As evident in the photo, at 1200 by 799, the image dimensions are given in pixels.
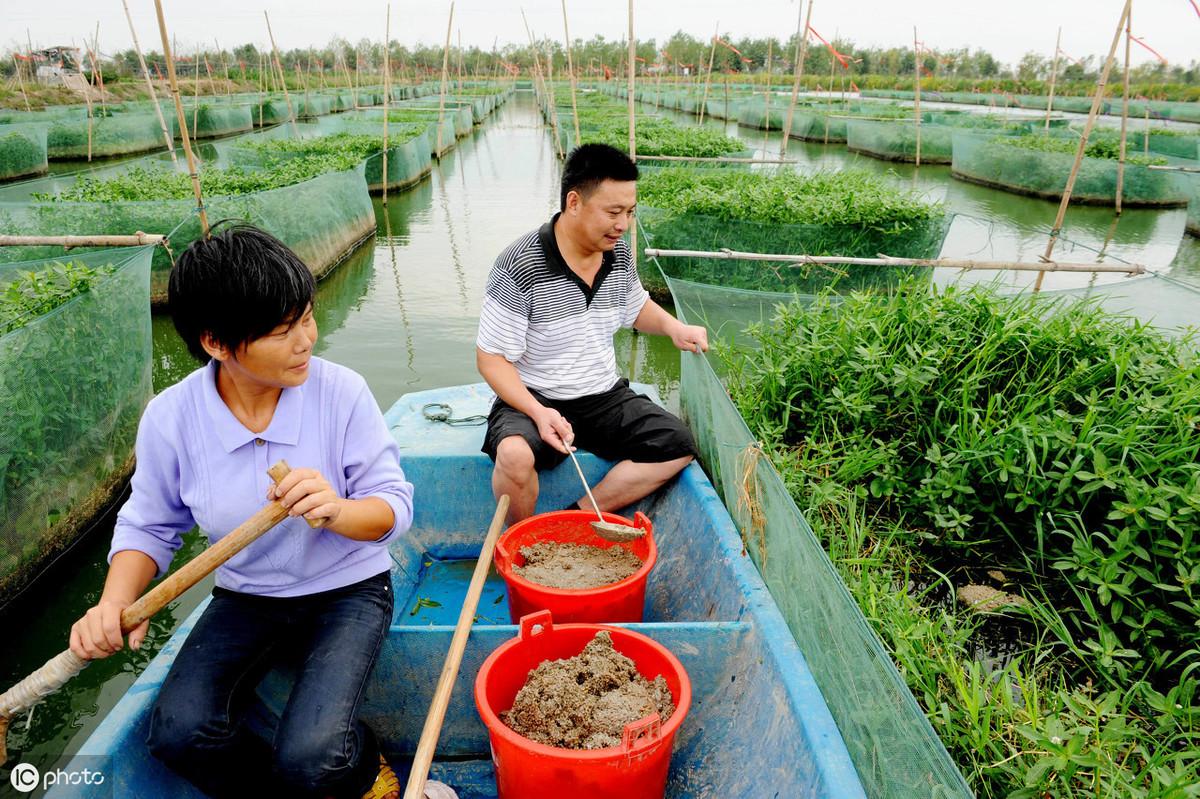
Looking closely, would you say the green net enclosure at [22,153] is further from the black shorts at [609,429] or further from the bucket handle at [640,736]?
the bucket handle at [640,736]

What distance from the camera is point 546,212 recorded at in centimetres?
1045

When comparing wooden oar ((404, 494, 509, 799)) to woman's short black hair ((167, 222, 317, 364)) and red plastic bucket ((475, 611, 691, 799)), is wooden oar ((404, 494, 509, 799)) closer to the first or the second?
red plastic bucket ((475, 611, 691, 799))

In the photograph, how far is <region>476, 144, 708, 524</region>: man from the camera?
2.42 m

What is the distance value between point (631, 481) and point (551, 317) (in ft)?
2.22

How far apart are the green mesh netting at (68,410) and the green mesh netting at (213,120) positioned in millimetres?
17894

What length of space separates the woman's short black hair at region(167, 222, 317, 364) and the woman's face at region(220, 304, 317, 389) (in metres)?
0.02

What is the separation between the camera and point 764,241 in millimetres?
5582

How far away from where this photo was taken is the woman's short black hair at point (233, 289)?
1.34 meters

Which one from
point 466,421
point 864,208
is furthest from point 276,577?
point 864,208

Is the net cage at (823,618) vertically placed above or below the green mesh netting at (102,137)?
below

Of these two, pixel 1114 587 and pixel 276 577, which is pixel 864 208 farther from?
pixel 276 577

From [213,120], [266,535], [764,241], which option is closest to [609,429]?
[266,535]

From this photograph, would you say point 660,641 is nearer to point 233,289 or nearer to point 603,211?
point 233,289

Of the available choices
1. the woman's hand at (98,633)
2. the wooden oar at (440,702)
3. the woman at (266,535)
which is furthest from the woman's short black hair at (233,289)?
the wooden oar at (440,702)
